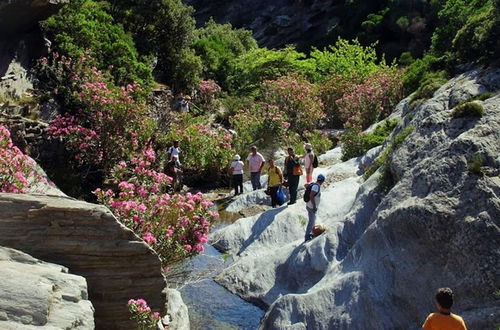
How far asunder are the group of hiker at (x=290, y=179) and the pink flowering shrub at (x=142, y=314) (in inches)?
222

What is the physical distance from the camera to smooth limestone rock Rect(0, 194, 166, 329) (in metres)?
7.93

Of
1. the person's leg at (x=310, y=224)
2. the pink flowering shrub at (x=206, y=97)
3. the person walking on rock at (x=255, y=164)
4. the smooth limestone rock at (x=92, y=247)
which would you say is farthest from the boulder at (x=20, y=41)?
the smooth limestone rock at (x=92, y=247)

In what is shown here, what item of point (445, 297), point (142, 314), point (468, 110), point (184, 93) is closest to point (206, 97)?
point (184, 93)

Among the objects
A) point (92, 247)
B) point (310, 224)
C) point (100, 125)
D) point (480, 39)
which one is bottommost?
point (310, 224)

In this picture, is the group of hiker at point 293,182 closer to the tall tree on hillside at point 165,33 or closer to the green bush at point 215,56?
the tall tree on hillside at point 165,33

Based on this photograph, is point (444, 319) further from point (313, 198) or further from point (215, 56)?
point (215, 56)

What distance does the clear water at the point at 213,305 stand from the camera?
38.9 ft

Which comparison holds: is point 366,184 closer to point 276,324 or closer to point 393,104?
point 276,324

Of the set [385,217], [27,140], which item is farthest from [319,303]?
[27,140]

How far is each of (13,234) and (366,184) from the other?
292 inches

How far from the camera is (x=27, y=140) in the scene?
17.5m

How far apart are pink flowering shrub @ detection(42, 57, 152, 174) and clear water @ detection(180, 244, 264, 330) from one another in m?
5.42

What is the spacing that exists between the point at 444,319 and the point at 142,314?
153 inches

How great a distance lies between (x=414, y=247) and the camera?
388 inches
